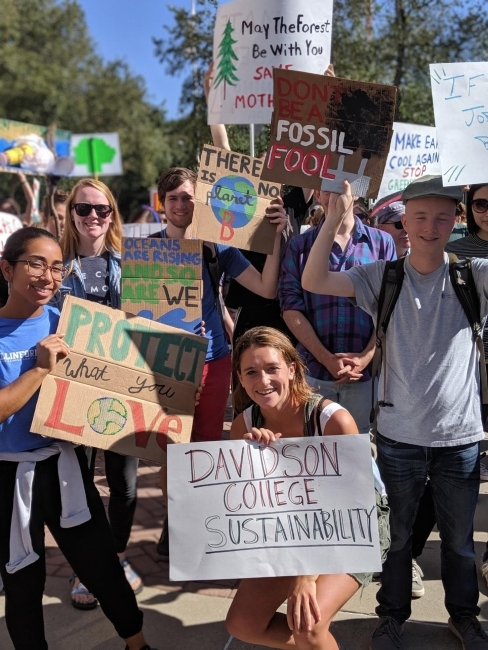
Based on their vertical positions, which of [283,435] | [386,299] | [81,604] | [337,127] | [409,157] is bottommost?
[81,604]

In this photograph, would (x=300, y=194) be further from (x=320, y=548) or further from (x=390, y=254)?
(x=320, y=548)

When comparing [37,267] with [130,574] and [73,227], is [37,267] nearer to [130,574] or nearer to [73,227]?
[73,227]

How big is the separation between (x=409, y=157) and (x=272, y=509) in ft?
13.6

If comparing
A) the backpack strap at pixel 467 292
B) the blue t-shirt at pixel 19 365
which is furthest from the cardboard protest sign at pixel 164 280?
the backpack strap at pixel 467 292

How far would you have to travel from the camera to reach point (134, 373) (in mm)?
2684

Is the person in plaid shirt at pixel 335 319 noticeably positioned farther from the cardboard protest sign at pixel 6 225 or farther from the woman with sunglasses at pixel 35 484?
the cardboard protest sign at pixel 6 225

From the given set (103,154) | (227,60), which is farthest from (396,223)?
(103,154)

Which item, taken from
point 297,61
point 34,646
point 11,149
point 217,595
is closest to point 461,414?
point 217,595

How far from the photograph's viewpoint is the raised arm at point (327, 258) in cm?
258

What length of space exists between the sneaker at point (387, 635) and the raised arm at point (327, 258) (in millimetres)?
1383

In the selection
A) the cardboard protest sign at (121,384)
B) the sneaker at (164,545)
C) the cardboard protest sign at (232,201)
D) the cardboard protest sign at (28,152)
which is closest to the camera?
the cardboard protest sign at (121,384)

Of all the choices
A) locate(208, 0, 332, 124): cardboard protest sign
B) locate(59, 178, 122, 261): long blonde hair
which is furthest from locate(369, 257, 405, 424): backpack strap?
locate(208, 0, 332, 124): cardboard protest sign

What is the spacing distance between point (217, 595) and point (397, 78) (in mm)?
11429

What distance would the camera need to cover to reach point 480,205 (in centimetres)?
307
